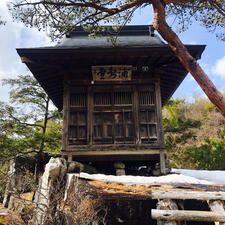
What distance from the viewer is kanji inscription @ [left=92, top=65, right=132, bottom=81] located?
342 inches

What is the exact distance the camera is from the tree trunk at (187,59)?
5.31 meters

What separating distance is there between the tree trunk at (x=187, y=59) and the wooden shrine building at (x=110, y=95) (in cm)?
172

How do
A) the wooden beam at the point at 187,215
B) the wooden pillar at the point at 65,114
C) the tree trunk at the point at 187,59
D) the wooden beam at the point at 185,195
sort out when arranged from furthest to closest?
1. the wooden pillar at the point at 65,114
2. the tree trunk at the point at 187,59
3. the wooden beam at the point at 185,195
4. the wooden beam at the point at 187,215

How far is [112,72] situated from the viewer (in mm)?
8758

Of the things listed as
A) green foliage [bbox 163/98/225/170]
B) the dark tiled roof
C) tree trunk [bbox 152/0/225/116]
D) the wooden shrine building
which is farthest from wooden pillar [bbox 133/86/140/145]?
green foliage [bbox 163/98/225/170]

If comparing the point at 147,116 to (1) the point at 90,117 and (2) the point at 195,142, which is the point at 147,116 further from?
(2) the point at 195,142

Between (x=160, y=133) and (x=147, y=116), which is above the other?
(x=147, y=116)

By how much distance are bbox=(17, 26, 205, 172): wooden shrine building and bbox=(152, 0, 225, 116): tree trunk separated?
5.64 ft

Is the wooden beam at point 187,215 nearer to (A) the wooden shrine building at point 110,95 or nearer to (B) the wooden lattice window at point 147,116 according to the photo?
(A) the wooden shrine building at point 110,95

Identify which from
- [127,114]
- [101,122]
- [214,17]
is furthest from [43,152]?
[214,17]

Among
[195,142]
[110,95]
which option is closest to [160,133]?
[110,95]

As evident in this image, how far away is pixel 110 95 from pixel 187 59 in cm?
379

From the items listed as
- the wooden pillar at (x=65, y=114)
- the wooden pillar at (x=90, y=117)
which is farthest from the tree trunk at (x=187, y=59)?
the wooden pillar at (x=65, y=114)

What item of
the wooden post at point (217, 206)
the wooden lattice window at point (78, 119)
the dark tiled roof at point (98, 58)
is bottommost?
the wooden post at point (217, 206)
